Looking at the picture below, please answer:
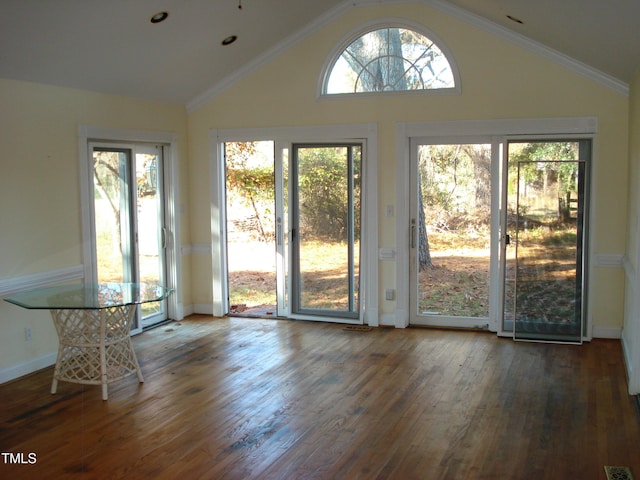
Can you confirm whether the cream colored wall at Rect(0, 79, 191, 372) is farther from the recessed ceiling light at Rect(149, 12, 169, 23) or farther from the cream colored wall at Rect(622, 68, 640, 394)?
the cream colored wall at Rect(622, 68, 640, 394)

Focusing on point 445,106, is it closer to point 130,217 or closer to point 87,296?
point 130,217

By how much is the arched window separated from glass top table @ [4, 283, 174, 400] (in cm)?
299

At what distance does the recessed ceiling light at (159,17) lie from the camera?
15.7ft

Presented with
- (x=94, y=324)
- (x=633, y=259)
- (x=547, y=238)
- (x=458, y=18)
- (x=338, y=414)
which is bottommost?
(x=338, y=414)

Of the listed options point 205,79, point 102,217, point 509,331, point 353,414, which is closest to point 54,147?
point 102,217

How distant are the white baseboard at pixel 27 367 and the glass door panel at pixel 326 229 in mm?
2535

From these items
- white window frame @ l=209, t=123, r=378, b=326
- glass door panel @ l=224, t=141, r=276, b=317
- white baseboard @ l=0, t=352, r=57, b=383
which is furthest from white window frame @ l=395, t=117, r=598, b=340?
white baseboard @ l=0, t=352, r=57, b=383

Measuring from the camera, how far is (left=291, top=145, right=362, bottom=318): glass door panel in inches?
257

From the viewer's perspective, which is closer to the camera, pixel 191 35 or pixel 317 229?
pixel 191 35

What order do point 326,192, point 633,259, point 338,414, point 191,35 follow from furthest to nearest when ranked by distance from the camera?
point 326,192
point 191,35
point 633,259
point 338,414

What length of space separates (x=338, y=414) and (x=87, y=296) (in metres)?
2.02

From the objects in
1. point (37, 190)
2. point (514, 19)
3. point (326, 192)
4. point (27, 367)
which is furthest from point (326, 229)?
point (27, 367)

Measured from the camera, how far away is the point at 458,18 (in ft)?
19.5

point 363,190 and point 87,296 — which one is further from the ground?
point 363,190
